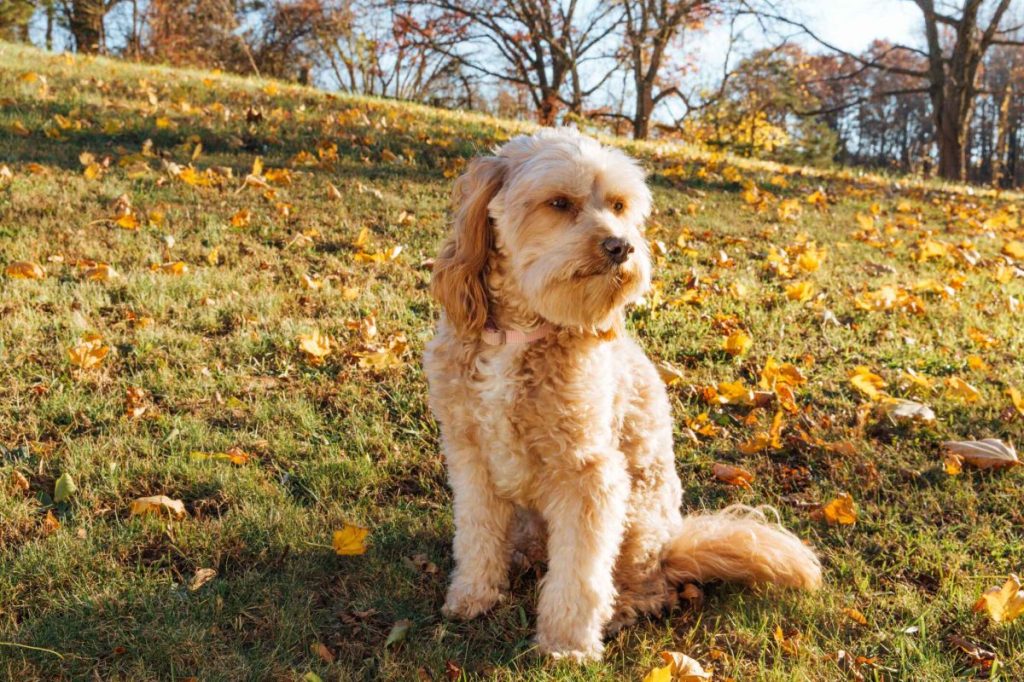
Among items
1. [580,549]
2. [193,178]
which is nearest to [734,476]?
[580,549]

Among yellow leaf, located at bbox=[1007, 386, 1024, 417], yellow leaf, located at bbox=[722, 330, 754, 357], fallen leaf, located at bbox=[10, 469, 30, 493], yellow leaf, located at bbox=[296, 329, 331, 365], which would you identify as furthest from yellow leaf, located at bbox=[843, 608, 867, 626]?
fallen leaf, located at bbox=[10, 469, 30, 493]

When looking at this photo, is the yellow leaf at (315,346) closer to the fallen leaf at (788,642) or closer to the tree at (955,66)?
the fallen leaf at (788,642)

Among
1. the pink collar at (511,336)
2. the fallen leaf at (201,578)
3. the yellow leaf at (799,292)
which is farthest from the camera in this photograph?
the yellow leaf at (799,292)

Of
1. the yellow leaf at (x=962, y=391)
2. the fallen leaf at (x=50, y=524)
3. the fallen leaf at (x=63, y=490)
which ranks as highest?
the yellow leaf at (x=962, y=391)

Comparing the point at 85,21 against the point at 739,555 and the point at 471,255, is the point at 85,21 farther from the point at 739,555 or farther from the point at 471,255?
the point at 739,555

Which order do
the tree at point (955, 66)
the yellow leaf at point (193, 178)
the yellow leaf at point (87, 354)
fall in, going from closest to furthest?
the yellow leaf at point (87, 354) → the yellow leaf at point (193, 178) → the tree at point (955, 66)

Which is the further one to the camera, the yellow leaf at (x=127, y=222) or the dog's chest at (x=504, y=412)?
the yellow leaf at (x=127, y=222)

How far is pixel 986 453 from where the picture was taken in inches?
152

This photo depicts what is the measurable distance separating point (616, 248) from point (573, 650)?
1.51 meters

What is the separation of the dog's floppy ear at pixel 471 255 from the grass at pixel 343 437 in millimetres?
1183

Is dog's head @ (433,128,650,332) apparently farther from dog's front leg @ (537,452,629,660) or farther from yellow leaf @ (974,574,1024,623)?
yellow leaf @ (974,574,1024,623)

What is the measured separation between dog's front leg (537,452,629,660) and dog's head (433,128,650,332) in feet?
1.87

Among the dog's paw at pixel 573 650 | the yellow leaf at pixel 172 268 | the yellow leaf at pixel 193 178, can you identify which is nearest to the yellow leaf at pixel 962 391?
the dog's paw at pixel 573 650

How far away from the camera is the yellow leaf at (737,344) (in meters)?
5.03
